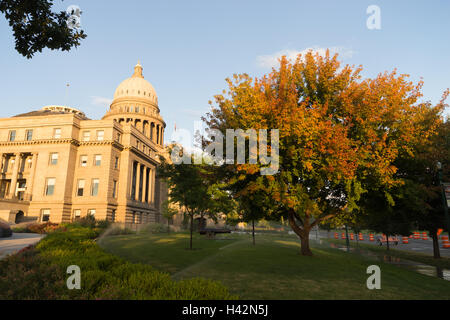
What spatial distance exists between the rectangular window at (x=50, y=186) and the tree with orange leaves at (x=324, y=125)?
4241 cm

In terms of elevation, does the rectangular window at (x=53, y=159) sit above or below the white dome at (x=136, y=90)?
below

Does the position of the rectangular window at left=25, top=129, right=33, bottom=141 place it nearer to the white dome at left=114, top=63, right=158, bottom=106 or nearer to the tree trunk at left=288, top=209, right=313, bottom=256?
the white dome at left=114, top=63, right=158, bottom=106

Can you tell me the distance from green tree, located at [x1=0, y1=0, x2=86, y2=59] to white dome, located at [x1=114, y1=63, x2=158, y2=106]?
86286 millimetres

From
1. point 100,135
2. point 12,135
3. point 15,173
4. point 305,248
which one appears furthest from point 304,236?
point 12,135

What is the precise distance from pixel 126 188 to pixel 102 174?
539cm

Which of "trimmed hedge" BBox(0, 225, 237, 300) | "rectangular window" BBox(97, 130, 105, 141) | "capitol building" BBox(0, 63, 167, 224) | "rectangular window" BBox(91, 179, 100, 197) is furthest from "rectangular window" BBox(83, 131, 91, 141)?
"trimmed hedge" BBox(0, 225, 237, 300)

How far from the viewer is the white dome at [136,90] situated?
94.8m

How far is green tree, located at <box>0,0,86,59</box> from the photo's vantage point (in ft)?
32.6

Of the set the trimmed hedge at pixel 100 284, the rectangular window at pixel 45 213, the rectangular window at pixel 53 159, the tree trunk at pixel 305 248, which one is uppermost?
the rectangular window at pixel 53 159

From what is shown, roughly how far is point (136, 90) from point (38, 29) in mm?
90487

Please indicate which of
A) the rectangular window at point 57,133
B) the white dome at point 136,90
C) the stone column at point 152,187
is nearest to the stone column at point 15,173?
the rectangular window at point 57,133

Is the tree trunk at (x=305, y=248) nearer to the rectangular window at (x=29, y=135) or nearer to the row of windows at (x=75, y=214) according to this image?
the row of windows at (x=75, y=214)

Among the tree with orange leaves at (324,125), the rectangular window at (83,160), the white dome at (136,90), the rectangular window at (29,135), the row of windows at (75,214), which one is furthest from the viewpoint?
the white dome at (136,90)

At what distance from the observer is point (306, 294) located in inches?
347
